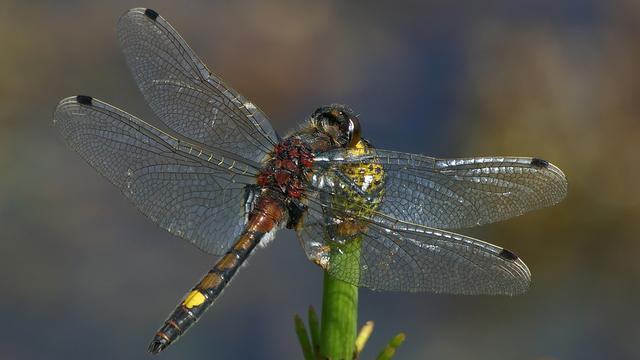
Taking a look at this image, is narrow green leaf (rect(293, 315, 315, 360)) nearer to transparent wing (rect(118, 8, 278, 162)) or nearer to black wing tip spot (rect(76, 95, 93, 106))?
transparent wing (rect(118, 8, 278, 162))

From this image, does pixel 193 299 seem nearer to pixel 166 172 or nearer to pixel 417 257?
pixel 166 172

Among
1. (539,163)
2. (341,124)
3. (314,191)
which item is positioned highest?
(539,163)

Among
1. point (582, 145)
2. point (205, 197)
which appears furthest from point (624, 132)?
point (205, 197)

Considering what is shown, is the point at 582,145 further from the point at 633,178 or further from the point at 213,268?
→ the point at 213,268

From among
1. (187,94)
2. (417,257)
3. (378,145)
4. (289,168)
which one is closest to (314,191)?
(289,168)

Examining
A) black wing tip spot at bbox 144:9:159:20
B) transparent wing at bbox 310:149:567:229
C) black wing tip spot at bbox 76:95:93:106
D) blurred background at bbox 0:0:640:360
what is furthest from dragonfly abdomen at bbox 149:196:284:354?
blurred background at bbox 0:0:640:360

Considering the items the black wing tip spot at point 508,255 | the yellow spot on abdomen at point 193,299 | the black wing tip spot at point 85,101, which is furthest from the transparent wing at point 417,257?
the black wing tip spot at point 85,101
